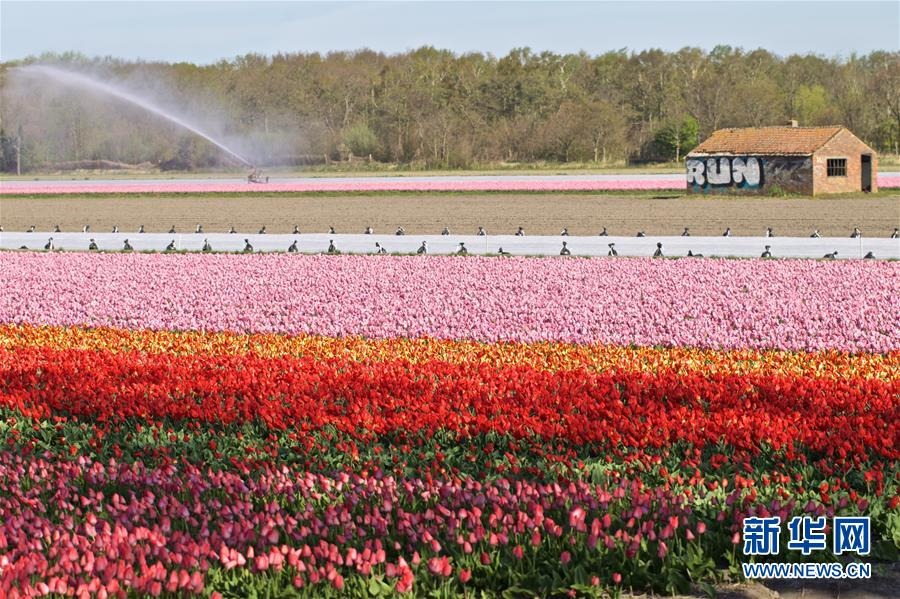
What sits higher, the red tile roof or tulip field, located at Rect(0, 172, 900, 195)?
the red tile roof

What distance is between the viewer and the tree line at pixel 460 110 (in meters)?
109

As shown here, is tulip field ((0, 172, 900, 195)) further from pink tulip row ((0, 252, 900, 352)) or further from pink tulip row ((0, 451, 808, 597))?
pink tulip row ((0, 451, 808, 597))

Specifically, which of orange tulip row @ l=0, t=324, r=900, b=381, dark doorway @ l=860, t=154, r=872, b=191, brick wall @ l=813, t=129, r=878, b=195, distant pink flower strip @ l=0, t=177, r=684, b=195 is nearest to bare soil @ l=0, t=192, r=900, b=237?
brick wall @ l=813, t=129, r=878, b=195

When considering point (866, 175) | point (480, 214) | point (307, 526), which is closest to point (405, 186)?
point (480, 214)

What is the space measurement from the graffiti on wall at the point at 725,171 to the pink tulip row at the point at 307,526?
5230cm

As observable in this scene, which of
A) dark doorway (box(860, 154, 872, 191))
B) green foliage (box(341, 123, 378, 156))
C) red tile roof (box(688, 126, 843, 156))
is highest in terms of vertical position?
green foliage (box(341, 123, 378, 156))

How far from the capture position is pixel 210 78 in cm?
14762

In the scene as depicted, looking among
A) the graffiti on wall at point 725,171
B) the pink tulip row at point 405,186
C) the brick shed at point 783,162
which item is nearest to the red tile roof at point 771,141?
the brick shed at point 783,162

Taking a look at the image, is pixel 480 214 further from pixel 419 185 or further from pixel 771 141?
pixel 419 185

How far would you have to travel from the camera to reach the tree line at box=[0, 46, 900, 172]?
109062 mm

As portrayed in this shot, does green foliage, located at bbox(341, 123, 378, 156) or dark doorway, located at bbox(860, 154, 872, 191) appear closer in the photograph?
dark doorway, located at bbox(860, 154, 872, 191)

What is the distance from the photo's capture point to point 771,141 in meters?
58.9

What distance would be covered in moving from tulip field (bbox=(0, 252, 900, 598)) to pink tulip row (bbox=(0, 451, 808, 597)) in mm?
24

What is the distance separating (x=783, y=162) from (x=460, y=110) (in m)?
71.9
